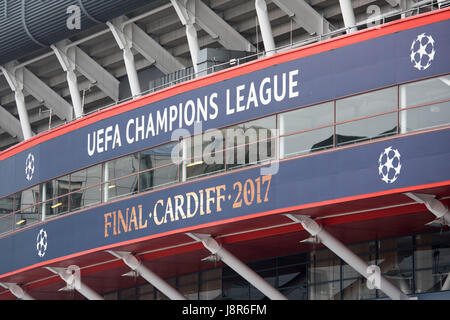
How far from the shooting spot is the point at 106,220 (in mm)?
37469

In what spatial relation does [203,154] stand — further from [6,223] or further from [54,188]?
[6,223]


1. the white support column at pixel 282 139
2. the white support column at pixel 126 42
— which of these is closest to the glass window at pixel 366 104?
the white support column at pixel 282 139

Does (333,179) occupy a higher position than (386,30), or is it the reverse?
(386,30)

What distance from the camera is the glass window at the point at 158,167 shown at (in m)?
35.6

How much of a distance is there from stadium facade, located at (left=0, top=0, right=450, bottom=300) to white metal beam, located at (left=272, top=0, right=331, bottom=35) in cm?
12

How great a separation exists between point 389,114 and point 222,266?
10.8m

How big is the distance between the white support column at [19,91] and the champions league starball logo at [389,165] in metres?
22.8

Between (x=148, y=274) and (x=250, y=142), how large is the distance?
6939mm

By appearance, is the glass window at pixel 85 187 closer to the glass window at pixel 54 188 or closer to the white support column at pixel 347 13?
the glass window at pixel 54 188

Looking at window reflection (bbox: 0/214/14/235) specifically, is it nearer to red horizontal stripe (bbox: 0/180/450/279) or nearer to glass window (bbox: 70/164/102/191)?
red horizontal stripe (bbox: 0/180/450/279)

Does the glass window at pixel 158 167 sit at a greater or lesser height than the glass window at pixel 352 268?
greater
